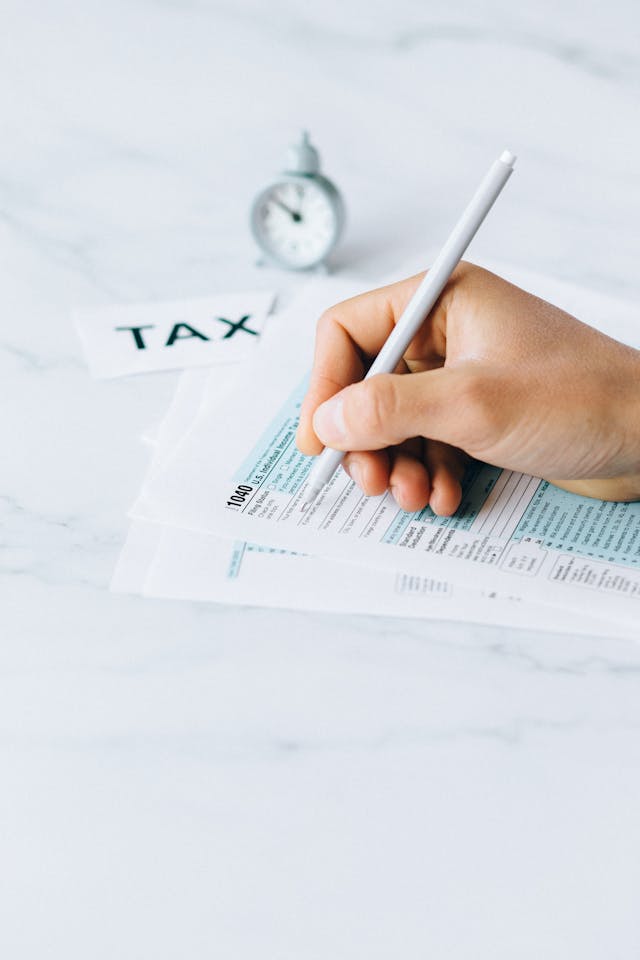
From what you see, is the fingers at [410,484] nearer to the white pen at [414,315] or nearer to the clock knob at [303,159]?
the white pen at [414,315]

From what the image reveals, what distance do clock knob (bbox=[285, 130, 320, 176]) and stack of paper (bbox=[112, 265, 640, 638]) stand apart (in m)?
0.31

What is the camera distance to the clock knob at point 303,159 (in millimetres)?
1035

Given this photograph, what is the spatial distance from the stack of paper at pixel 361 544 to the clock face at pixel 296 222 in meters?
0.28

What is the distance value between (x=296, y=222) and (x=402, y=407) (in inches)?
17.1

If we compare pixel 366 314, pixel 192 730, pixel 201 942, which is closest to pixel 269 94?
pixel 366 314

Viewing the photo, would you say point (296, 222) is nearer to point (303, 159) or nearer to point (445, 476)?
point (303, 159)

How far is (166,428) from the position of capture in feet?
2.81

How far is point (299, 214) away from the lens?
1064mm

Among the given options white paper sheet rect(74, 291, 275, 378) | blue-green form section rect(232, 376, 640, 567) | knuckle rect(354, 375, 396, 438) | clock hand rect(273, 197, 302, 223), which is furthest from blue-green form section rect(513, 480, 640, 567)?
clock hand rect(273, 197, 302, 223)

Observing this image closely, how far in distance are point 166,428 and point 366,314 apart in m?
0.17

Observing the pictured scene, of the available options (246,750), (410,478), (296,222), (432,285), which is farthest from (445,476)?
(296,222)

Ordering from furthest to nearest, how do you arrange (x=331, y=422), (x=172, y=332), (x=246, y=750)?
(x=172, y=332) → (x=331, y=422) → (x=246, y=750)

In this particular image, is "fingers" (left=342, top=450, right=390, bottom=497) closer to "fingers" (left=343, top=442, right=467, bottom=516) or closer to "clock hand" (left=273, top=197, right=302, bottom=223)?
"fingers" (left=343, top=442, right=467, bottom=516)

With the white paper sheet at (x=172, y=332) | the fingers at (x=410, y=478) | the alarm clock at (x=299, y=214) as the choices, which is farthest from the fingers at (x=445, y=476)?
the alarm clock at (x=299, y=214)
